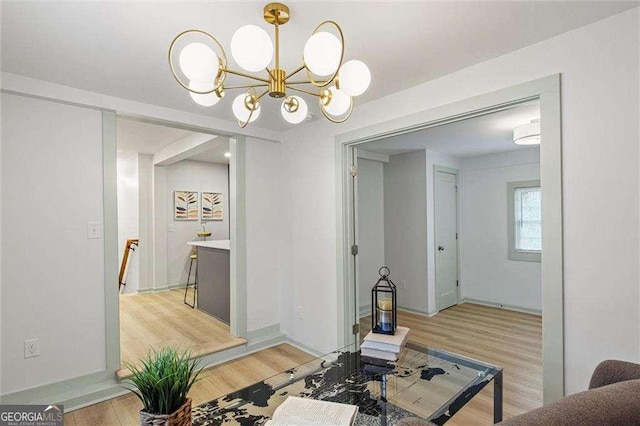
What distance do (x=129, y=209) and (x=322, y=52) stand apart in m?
5.77

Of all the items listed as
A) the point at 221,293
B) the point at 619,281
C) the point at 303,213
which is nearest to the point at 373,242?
the point at 303,213

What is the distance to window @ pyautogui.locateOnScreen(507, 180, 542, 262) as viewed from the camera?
471 centimetres

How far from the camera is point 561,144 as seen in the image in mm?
1742

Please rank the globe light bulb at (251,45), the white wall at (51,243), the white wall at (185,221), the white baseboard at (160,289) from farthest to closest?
the white wall at (185,221)
the white baseboard at (160,289)
the white wall at (51,243)
the globe light bulb at (251,45)

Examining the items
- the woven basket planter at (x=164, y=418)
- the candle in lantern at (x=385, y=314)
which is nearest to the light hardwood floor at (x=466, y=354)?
the candle in lantern at (x=385, y=314)

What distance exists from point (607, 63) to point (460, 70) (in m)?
0.76

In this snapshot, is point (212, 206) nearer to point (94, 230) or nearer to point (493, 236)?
point (94, 230)

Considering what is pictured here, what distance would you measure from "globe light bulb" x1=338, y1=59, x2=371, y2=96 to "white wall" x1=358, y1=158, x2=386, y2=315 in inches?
138

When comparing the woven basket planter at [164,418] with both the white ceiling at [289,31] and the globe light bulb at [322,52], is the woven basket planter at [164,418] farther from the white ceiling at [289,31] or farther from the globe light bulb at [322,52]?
the white ceiling at [289,31]

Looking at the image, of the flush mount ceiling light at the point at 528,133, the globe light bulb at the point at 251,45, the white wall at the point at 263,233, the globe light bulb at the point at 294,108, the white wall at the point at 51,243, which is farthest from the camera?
the white wall at the point at 263,233

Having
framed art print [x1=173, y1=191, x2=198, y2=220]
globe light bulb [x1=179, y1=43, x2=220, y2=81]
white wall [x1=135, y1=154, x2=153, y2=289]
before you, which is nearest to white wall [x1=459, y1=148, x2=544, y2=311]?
framed art print [x1=173, y1=191, x2=198, y2=220]

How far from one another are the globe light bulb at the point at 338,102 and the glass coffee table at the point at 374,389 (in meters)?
1.26

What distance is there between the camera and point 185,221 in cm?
600

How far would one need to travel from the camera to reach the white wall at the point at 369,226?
479 cm
